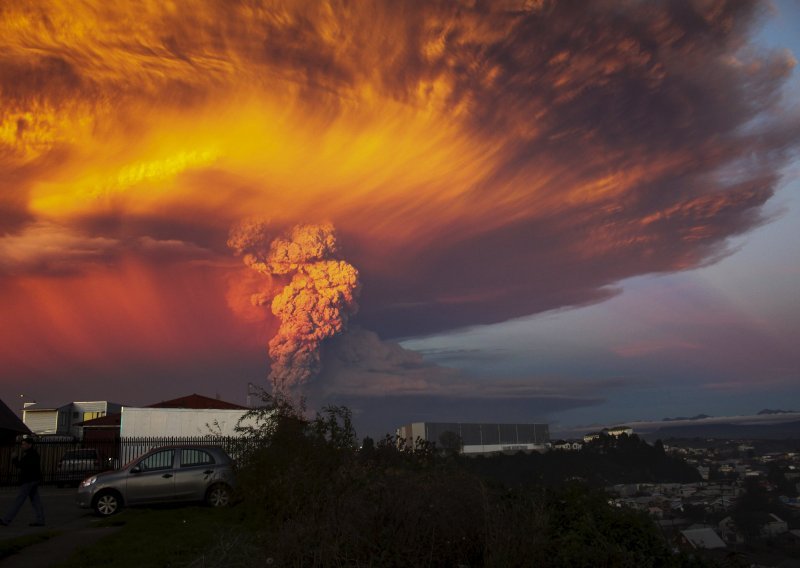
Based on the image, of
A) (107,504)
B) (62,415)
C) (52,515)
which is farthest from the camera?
(62,415)

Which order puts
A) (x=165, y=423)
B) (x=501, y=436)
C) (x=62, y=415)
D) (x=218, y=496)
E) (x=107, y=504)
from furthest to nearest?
(x=62, y=415)
(x=165, y=423)
(x=501, y=436)
(x=218, y=496)
(x=107, y=504)

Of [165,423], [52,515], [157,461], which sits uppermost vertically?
[165,423]

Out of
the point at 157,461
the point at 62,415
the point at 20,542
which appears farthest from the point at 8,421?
the point at 62,415

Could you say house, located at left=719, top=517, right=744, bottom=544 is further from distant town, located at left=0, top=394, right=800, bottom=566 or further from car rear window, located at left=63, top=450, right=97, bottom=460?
car rear window, located at left=63, top=450, right=97, bottom=460

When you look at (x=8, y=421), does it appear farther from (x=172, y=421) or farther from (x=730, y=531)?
(x=730, y=531)

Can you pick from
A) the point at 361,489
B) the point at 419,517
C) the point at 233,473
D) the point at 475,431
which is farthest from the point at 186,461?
the point at 475,431

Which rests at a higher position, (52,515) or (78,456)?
(78,456)

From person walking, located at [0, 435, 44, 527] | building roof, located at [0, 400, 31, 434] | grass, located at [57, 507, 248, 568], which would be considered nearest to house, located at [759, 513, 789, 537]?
grass, located at [57, 507, 248, 568]

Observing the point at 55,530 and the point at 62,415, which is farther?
the point at 62,415
